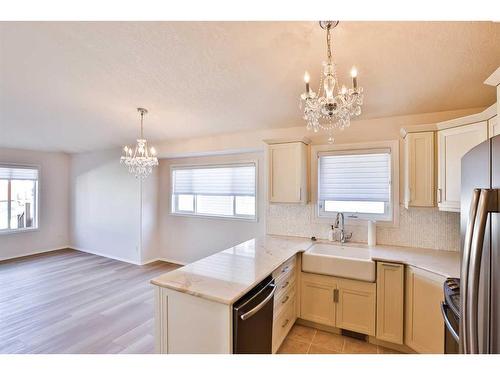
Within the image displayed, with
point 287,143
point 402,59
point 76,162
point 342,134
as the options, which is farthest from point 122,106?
point 76,162

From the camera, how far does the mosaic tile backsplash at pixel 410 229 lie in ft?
8.20

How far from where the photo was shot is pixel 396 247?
264 cm

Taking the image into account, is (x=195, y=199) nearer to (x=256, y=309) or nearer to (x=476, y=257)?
(x=256, y=309)

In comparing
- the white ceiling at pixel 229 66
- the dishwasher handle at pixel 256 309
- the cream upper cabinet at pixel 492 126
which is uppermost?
the white ceiling at pixel 229 66

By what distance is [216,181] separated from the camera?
4.34 metres

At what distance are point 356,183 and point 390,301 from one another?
4.54 ft

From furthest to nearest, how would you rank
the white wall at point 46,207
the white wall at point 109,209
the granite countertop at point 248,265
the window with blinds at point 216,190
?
1. the white wall at point 46,207
2. the white wall at point 109,209
3. the window with blinds at point 216,190
4. the granite countertop at point 248,265

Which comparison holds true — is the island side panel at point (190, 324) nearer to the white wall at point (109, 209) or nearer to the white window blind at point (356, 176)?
the white window blind at point (356, 176)

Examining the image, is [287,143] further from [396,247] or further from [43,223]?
[43,223]

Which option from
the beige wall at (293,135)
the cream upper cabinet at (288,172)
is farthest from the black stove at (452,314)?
the beige wall at (293,135)

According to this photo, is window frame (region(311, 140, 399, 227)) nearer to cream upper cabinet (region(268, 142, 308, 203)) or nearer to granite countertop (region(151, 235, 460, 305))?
cream upper cabinet (region(268, 142, 308, 203))

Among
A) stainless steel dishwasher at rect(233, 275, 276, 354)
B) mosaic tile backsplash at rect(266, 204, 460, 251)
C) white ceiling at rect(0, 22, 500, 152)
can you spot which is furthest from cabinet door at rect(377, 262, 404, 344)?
white ceiling at rect(0, 22, 500, 152)

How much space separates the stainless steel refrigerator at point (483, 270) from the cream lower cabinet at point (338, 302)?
6.12 ft

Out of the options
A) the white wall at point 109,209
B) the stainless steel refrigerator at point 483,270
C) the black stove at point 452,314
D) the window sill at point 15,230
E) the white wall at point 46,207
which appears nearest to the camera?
the stainless steel refrigerator at point 483,270
